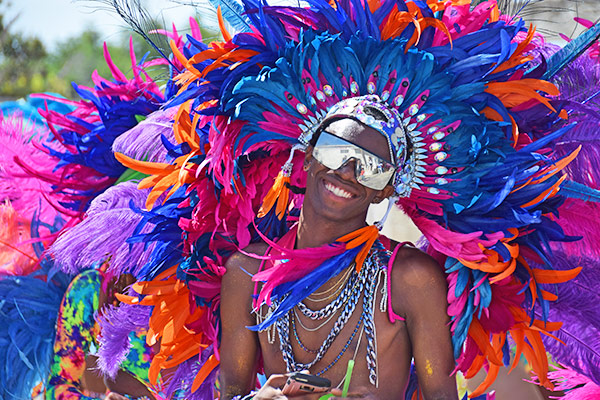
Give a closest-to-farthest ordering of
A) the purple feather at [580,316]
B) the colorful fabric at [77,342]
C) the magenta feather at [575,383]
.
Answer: the purple feather at [580,316]
the magenta feather at [575,383]
the colorful fabric at [77,342]

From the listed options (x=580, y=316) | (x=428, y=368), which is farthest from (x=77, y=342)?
(x=580, y=316)

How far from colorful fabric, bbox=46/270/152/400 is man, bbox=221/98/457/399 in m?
1.02

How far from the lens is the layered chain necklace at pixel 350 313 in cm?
241

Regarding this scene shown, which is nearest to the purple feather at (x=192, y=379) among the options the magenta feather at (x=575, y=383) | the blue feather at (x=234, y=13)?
the blue feather at (x=234, y=13)

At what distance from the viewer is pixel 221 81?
8.35 feet

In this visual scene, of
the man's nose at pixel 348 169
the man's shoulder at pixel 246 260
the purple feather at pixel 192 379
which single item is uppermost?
the man's nose at pixel 348 169

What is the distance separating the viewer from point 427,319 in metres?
2.35

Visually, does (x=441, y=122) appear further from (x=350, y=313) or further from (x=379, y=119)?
(x=350, y=313)

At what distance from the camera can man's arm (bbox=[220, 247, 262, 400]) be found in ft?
8.52

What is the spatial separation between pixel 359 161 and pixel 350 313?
1.58 ft

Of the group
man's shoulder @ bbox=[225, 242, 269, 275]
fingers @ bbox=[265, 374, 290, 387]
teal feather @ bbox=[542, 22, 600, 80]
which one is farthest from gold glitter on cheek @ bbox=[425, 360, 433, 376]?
teal feather @ bbox=[542, 22, 600, 80]

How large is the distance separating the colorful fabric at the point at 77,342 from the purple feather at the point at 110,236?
359mm

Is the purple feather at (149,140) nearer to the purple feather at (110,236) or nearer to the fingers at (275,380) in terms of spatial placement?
the purple feather at (110,236)

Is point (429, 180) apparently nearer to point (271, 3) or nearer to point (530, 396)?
point (271, 3)
